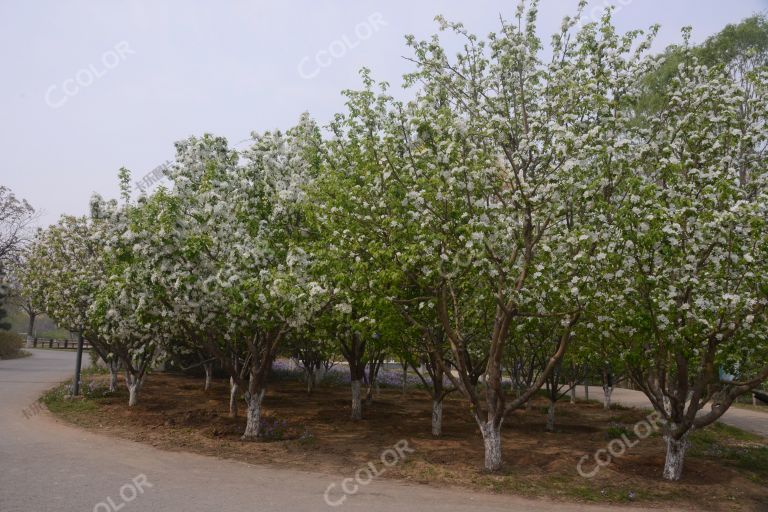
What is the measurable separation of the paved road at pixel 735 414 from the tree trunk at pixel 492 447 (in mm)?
14724

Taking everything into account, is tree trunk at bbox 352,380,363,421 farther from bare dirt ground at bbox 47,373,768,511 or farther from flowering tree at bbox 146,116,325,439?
flowering tree at bbox 146,116,325,439

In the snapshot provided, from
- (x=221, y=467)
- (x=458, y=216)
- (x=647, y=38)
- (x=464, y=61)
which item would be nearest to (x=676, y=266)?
(x=458, y=216)

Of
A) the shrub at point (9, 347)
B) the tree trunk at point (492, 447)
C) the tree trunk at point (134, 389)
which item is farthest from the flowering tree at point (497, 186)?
the shrub at point (9, 347)

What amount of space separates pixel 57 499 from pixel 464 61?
42.4 ft

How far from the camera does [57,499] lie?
983 cm

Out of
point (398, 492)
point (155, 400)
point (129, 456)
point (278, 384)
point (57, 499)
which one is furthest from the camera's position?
point (278, 384)

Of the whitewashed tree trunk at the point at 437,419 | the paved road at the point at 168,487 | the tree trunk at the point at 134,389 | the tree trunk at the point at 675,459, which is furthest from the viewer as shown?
the tree trunk at the point at 134,389

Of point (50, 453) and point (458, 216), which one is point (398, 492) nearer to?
point (458, 216)

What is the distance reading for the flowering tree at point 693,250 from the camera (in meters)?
10.8

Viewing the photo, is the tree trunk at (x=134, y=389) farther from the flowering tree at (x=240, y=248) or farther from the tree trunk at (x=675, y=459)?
the tree trunk at (x=675, y=459)

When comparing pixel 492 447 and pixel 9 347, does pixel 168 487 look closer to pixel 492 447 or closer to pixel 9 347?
pixel 492 447

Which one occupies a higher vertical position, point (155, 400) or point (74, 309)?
point (74, 309)

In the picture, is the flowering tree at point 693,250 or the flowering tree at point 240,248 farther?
the flowering tree at point 240,248

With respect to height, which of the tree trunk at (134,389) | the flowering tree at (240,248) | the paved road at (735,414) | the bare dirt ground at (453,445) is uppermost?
the flowering tree at (240,248)
